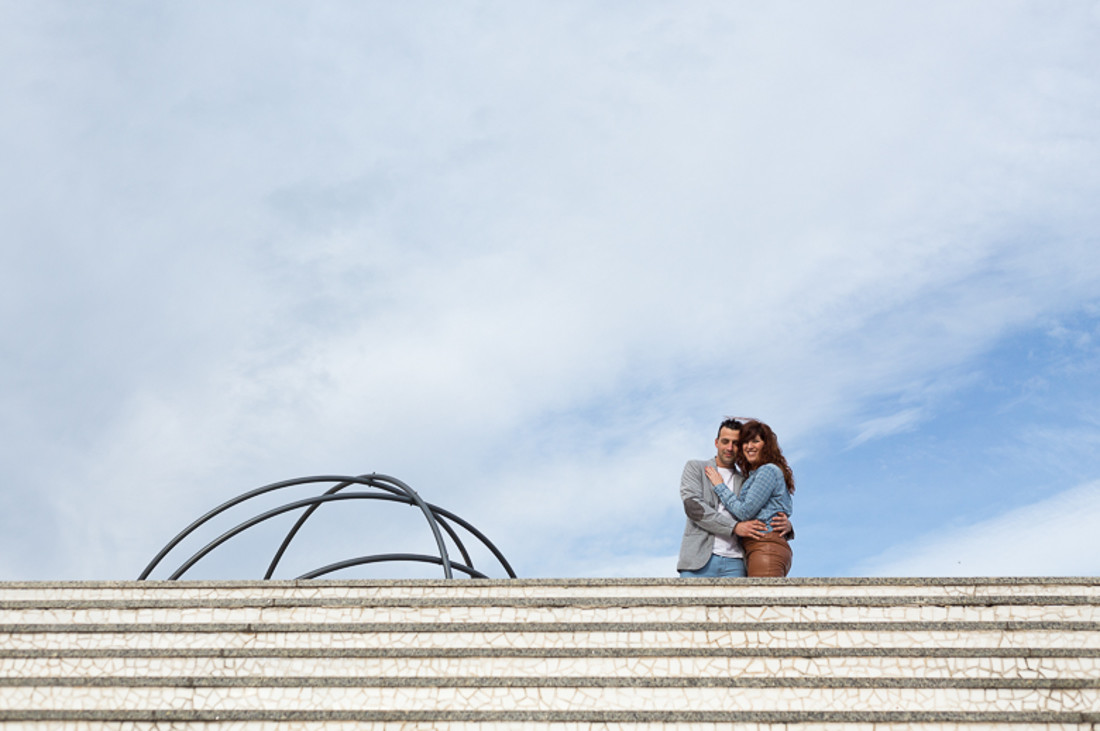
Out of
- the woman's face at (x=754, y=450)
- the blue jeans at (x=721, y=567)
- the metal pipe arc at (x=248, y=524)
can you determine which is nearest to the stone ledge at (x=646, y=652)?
the blue jeans at (x=721, y=567)

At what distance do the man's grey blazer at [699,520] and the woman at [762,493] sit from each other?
0.08 meters

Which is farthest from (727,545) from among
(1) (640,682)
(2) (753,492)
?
(1) (640,682)

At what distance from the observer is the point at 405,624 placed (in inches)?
250

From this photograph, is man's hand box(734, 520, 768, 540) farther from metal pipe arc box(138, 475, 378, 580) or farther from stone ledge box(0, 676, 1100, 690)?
metal pipe arc box(138, 475, 378, 580)

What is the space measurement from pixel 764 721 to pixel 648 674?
72cm

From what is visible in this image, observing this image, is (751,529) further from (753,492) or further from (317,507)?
(317,507)

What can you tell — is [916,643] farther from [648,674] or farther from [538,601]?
[538,601]

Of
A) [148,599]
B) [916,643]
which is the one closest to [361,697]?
[148,599]

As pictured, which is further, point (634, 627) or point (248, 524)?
point (248, 524)

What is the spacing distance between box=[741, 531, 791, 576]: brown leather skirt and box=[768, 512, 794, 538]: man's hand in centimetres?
4

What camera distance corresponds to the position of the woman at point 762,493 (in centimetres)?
722

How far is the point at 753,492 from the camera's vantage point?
7309 millimetres

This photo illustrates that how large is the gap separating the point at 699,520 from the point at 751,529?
38 centimetres

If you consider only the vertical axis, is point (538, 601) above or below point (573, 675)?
above
